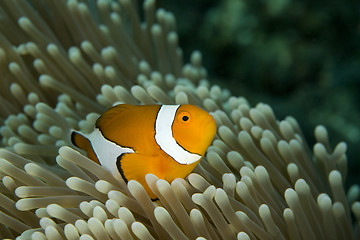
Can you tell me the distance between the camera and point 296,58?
8.39 ft

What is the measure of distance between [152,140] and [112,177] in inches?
8.2

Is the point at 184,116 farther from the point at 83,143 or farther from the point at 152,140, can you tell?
the point at 83,143

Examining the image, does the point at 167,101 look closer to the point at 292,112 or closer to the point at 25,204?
the point at 25,204

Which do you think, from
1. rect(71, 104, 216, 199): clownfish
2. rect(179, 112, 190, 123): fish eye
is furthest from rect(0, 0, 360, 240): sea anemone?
rect(179, 112, 190, 123): fish eye

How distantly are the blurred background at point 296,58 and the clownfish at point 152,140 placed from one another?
4.43 ft

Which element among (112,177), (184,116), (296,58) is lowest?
(112,177)

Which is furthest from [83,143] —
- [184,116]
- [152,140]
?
[184,116]

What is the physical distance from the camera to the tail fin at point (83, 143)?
1.34 meters

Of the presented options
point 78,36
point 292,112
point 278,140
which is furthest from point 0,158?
point 292,112

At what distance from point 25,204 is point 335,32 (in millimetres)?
2062

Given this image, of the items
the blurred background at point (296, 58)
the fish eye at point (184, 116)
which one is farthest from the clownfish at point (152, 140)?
the blurred background at point (296, 58)

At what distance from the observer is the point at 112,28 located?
7.19 feet

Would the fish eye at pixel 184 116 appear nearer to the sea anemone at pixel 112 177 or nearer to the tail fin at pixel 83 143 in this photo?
the sea anemone at pixel 112 177

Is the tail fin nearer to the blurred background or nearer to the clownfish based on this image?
the clownfish
